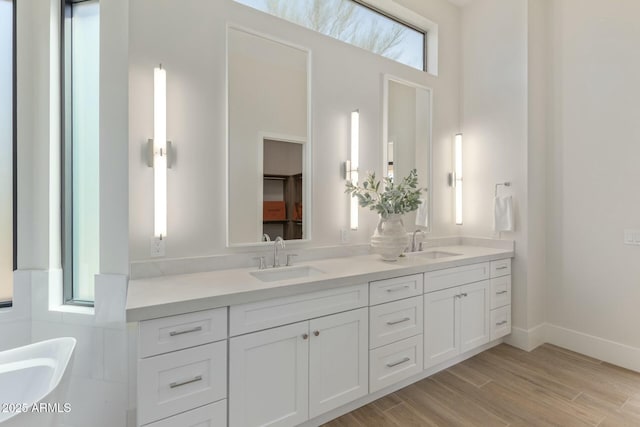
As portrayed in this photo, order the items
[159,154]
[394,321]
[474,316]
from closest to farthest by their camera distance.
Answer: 1. [159,154]
2. [394,321]
3. [474,316]

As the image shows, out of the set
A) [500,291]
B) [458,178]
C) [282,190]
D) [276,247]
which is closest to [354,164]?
[282,190]

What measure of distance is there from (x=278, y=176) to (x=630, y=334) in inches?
125

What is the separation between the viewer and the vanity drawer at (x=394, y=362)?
6.50 feet

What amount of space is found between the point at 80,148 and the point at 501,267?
352 cm

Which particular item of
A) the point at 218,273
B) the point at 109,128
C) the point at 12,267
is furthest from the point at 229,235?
the point at 12,267

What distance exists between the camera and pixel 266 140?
221 cm

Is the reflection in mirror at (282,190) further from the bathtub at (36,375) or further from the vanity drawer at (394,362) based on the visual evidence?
the bathtub at (36,375)

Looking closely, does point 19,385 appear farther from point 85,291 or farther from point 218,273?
point 218,273

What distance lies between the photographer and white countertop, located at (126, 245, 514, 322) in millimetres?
1322

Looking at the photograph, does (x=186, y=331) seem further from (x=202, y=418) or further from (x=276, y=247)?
(x=276, y=247)

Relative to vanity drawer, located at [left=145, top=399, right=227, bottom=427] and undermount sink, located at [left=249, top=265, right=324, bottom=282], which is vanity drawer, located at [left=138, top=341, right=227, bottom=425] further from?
undermount sink, located at [left=249, top=265, right=324, bottom=282]

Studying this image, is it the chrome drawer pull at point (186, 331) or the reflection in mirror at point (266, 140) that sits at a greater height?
the reflection in mirror at point (266, 140)

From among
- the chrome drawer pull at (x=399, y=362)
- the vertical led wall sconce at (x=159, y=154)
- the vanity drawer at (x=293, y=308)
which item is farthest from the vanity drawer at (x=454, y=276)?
the vertical led wall sconce at (x=159, y=154)

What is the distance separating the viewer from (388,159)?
285 centimetres
